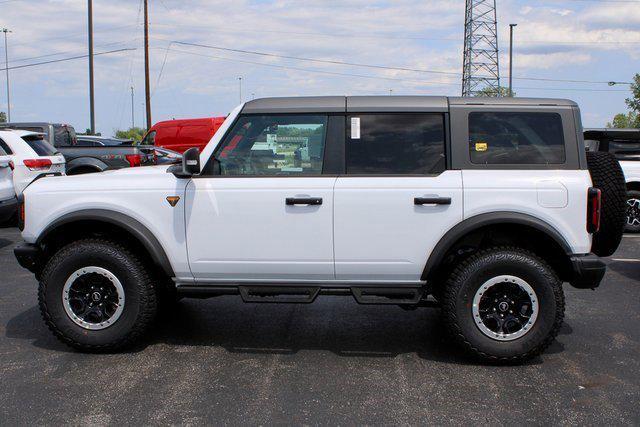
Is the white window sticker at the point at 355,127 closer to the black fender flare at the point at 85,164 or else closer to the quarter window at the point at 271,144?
the quarter window at the point at 271,144

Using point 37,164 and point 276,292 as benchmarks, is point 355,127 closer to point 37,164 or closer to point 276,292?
point 276,292

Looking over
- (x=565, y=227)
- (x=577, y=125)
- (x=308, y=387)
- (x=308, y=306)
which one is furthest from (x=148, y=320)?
(x=577, y=125)

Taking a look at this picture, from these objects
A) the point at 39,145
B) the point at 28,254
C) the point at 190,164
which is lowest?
the point at 28,254

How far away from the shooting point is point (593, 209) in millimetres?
4586

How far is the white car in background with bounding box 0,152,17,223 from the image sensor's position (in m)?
9.34

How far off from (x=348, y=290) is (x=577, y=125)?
205 cm

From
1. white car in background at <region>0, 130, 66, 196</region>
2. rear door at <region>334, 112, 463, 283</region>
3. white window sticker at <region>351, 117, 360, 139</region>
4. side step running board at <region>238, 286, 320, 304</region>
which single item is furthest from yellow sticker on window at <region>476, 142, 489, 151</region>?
white car in background at <region>0, 130, 66, 196</region>

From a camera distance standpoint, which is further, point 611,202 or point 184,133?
point 184,133

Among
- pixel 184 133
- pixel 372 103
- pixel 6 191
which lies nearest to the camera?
pixel 372 103

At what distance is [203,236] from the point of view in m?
4.80

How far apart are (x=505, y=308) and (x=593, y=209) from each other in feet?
3.04

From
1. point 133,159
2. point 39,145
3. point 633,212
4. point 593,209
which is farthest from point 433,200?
point 133,159

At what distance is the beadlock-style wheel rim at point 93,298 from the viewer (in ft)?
16.1

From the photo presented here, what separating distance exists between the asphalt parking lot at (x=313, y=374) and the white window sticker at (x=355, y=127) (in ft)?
5.43
